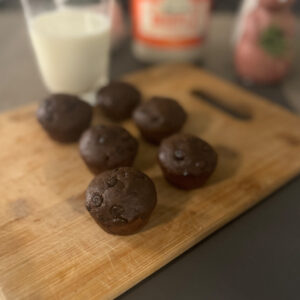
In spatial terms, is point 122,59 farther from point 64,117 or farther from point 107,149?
point 107,149

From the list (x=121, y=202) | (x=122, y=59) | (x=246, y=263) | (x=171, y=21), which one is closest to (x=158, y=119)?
(x=121, y=202)

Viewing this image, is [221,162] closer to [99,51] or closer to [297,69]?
[99,51]

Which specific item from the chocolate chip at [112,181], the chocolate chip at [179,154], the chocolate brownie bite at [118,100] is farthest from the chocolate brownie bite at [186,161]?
the chocolate brownie bite at [118,100]

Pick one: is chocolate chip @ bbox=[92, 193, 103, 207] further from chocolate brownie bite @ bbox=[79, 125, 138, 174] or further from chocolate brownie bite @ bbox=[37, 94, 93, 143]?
chocolate brownie bite @ bbox=[37, 94, 93, 143]

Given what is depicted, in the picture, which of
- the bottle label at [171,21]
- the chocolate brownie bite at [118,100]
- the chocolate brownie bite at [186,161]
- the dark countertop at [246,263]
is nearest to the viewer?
the dark countertop at [246,263]

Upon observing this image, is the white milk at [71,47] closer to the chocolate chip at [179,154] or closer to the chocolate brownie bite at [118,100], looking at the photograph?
the chocolate brownie bite at [118,100]

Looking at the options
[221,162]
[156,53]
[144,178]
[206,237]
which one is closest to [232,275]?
[206,237]
